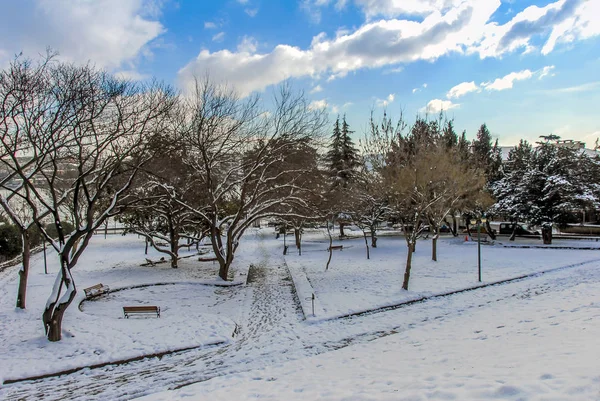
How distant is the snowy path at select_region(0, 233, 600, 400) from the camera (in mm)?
7500

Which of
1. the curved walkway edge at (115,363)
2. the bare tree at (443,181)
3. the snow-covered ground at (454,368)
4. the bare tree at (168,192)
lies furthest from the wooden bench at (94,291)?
the bare tree at (443,181)

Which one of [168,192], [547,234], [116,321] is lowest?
[116,321]

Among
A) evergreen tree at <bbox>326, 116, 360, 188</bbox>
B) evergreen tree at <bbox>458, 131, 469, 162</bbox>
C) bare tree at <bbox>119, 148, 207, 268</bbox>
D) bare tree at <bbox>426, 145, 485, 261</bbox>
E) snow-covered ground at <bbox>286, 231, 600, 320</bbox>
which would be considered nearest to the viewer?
snow-covered ground at <bbox>286, 231, 600, 320</bbox>

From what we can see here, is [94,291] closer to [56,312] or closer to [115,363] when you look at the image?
[56,312]

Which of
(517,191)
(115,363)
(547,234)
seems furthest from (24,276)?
(517,191)

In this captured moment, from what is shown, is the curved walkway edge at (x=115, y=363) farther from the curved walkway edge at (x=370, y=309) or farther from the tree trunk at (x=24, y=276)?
the tree trunk at (x=24, y=276)

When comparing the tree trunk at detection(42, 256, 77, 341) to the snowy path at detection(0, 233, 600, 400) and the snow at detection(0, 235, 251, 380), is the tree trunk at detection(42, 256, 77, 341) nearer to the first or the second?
the snow at detection(0, 235, 251, 380)

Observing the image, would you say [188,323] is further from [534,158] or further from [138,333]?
[534,158]

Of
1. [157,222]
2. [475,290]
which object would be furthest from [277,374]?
[157,222]

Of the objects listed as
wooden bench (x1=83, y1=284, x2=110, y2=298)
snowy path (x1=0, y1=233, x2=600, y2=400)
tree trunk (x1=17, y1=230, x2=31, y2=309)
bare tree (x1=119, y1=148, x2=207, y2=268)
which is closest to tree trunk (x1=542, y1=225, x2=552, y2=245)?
snowy path (x1=0, y1=233, x2=600, y2=400)

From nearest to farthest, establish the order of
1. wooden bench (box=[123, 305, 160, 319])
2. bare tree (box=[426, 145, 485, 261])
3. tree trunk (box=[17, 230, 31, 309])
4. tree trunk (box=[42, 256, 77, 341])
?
1. tree trunk (box=[42, 256, 77, 341])
2. wooden bench (box=[123, 305, 160, 319])
3. tree trunk (box=[17, 230, 31, 309])
4. bare tree (box=[426, 145, 485, 261])

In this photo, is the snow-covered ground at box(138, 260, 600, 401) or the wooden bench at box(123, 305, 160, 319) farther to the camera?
the wooden bench at box(123, 305, 160, 319)

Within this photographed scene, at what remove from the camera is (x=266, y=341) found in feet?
33.0

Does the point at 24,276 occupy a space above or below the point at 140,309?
above
